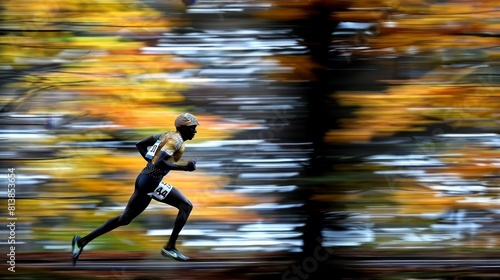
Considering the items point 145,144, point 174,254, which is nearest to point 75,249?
point 174,254

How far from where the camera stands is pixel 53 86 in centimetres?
426

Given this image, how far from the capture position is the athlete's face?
3936 millimetres

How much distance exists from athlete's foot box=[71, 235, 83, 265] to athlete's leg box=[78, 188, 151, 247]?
0.49 feet

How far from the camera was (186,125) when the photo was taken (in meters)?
3.96

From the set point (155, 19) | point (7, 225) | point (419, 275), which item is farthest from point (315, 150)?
point (7, 225)

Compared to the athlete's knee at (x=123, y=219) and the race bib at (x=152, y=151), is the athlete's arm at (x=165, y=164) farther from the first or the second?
the athlete's knee at (x=123, y=219)

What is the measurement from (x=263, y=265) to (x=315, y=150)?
0.93 meters

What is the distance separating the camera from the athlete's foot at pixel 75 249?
4289mm

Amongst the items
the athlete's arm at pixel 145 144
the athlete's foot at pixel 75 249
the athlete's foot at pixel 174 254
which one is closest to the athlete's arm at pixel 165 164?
the athlete's arm at pixel 145 144

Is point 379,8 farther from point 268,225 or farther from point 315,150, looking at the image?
point 268,225

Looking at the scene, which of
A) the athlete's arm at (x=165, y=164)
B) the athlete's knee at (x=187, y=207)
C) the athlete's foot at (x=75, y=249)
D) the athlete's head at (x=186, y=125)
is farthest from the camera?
the athlete's foot at (x=75, y=249)

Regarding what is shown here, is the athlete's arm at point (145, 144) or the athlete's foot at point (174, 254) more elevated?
the athlete's arm at point (145, 144)

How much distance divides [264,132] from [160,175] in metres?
0.82

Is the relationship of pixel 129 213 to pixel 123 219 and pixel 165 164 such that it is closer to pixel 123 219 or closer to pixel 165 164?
pixel 123 219
